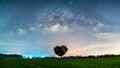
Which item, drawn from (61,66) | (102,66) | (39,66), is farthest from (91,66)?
(39,66)

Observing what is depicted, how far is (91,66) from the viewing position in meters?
48.8

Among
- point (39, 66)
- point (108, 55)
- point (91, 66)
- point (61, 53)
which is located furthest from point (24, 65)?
point (61, 53)

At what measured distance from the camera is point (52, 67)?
49.8 meters

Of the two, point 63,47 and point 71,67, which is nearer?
point 71,67

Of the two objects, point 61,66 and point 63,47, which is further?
point 63,47

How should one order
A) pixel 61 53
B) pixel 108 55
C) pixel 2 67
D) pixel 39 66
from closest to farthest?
1. pixel 2 67
2. pixel 39 66
3. pixel 108 55
4. pixel 61 53

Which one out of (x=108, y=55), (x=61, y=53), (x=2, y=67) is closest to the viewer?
(x=2, y=67)

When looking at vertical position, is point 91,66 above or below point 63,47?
below

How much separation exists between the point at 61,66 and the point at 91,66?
524 cm

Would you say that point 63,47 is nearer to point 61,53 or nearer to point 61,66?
point 61,53

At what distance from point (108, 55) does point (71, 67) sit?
124 ft

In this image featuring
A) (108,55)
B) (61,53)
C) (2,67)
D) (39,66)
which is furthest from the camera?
(61,53)

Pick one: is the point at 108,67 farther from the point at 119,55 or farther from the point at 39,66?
the point at 119,55

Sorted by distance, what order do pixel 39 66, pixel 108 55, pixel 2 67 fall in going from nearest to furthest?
pixel 2 67
pixel 39 66
pixel 108 55
